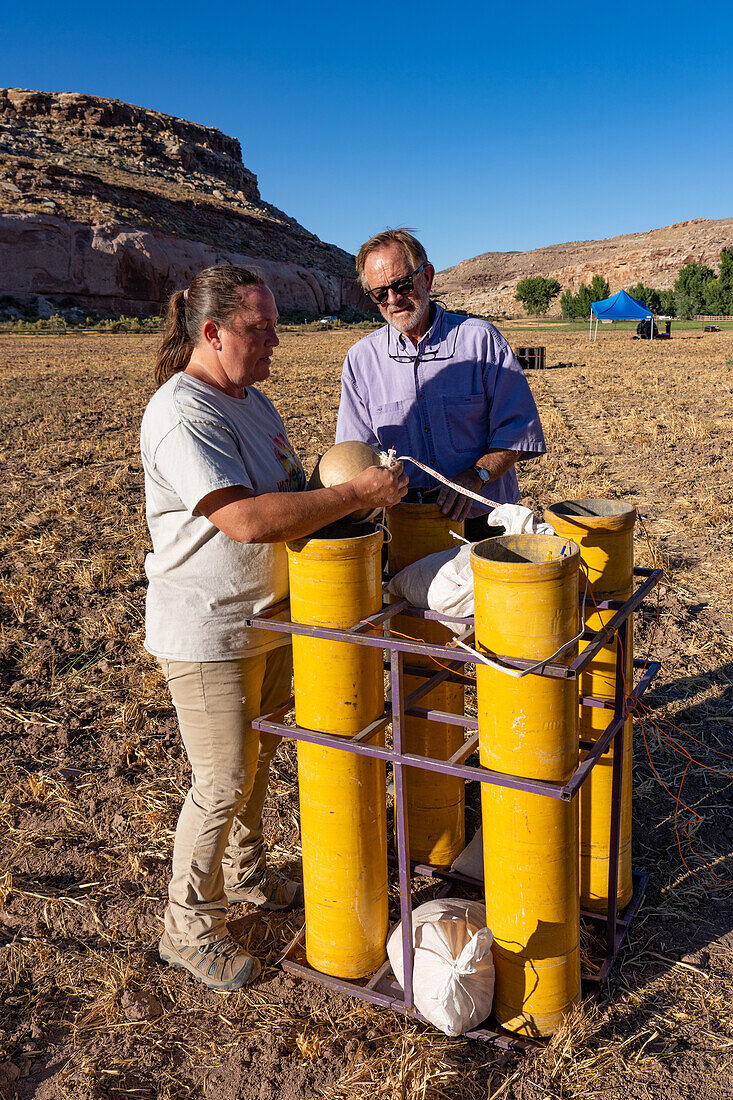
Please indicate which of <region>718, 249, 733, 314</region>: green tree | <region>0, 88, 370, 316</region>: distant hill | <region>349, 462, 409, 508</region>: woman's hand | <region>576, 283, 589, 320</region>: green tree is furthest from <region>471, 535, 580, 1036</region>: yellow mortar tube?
<region>718, 249, 733, 314</region>: green tree

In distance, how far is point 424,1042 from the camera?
2.88 meters

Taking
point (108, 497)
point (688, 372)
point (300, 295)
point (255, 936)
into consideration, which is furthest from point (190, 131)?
point (255, 936)

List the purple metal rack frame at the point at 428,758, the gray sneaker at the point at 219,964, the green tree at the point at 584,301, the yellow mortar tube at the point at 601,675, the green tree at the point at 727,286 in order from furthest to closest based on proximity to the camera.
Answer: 1. the green tree at the point at 584,301
2. the green tree at the point at 727,286
3. the gray sneaker at the point at 219,964
4. the yellow mortar tube at the point at 601,675
5. the purple metal rack frame at the point at 428,758

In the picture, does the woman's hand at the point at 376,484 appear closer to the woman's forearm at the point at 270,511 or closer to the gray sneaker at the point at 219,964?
the woman's forearm at the point at 270,511

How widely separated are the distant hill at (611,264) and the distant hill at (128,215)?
43685mm

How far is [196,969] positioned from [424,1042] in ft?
3.09

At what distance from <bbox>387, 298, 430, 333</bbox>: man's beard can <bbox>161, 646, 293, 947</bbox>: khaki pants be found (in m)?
1.66

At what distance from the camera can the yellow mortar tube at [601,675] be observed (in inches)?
119

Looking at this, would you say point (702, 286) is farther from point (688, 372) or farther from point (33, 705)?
point (33, 705)

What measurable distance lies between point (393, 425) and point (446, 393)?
313 millimetres

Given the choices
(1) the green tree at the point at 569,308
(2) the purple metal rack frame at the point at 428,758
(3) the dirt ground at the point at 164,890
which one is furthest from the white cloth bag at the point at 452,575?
(1) the green tree at the point at 569,308

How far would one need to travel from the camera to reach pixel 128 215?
64.5m

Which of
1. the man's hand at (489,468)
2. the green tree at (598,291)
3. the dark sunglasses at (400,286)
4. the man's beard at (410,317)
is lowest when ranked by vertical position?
the man's hand at (489,468)

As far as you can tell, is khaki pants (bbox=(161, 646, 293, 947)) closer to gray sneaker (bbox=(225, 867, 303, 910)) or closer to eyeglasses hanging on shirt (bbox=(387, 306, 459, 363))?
gray sneaker (bbox=(225, 867, 303, 910))
